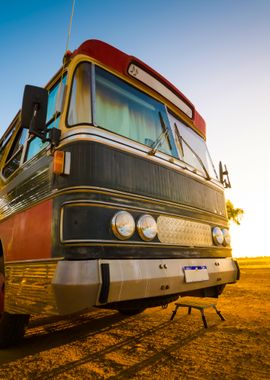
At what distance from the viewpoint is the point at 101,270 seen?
215 cm

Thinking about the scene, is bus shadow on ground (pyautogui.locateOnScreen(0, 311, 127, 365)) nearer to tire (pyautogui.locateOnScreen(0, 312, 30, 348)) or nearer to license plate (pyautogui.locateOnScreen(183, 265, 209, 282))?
tire (pyautogui.locateOnScreen(0, 312, 30, 348))

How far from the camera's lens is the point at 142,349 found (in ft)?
10.6

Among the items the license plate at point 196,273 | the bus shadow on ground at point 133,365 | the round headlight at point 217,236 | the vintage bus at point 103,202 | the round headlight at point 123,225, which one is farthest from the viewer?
the round headlight at point 217,236

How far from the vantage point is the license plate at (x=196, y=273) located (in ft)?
9.18

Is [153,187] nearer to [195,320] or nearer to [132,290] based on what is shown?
[132,290]

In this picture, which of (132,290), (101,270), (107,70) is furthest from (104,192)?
(107,70)

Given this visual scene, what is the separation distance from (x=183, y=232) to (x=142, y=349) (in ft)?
4.72

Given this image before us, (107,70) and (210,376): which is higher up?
(107,70)

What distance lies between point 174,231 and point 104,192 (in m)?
0.97

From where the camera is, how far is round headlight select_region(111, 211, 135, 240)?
2.40 metres

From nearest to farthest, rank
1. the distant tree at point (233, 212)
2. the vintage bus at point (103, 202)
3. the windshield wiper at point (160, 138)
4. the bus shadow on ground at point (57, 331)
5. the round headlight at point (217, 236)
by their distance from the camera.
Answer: the vintage bus at point (103, 202) → the windshield wiper at point (160, 138) → the bus shadow on ground at point (57, 331) → the round headlight at point (217, 236) → the distant tree at point (233, 212)

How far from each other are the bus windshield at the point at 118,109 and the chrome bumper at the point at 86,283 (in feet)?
4.25

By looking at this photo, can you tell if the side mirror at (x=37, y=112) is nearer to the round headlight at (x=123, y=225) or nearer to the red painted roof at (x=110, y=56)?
the red painted roof at (x=110, y=56)

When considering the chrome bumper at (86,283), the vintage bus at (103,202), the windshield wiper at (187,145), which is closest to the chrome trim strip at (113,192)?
the vintage bus at (103,202)
